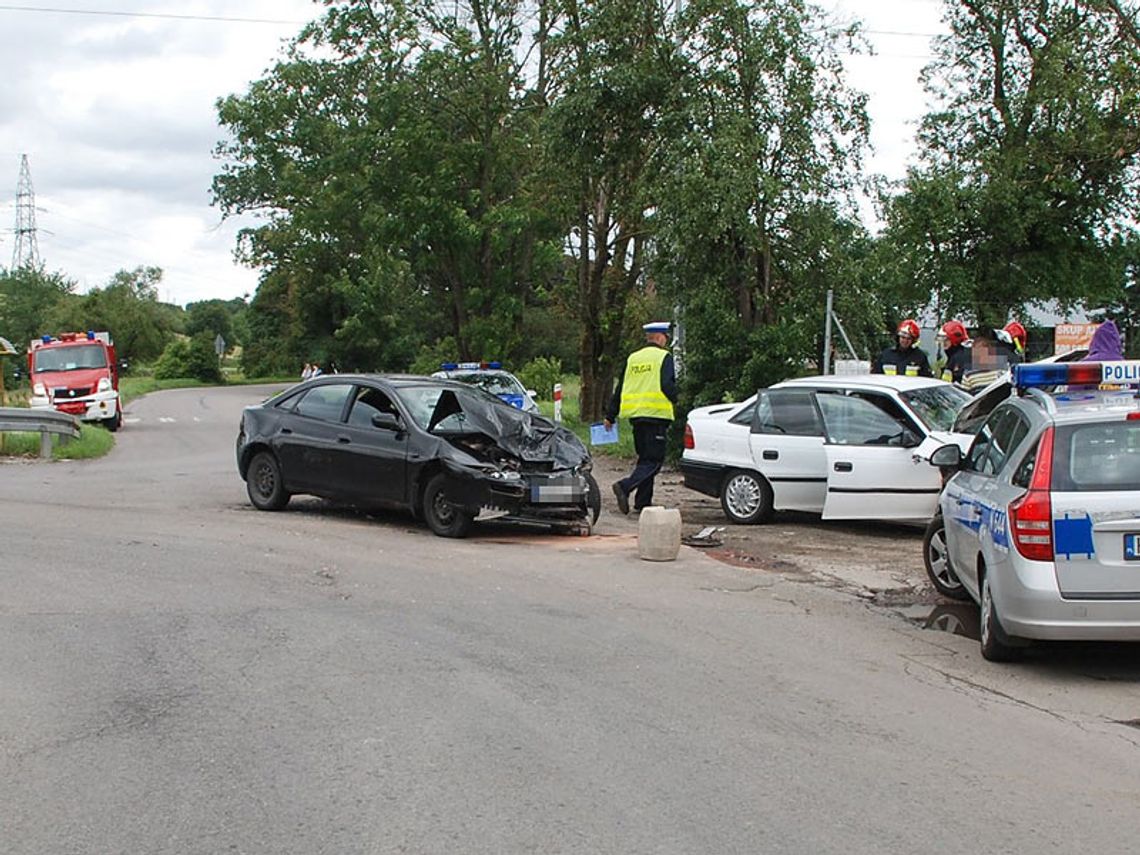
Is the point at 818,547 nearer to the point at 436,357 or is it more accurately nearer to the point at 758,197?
the point at 758,197

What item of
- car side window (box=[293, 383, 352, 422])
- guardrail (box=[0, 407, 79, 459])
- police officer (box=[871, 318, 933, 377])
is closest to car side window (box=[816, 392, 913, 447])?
police officer (box=[871, 318, 933, 377])

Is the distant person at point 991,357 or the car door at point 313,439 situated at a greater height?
the distant person at point 991,357

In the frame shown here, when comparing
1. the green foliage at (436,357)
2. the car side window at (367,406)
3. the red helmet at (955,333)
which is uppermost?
the green foliage at (436,357)

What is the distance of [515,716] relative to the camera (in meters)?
5.83

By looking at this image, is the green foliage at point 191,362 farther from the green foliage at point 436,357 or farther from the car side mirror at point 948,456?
the car side mirror at point 948,456

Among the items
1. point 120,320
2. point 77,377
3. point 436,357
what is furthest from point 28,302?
point 77,377

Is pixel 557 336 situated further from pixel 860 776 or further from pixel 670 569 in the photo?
pixel 860 776

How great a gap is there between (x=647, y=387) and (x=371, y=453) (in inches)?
115

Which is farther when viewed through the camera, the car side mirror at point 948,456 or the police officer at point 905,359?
the police officer at point 905,359

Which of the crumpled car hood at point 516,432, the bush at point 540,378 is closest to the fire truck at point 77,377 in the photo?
the bush at point 540,378

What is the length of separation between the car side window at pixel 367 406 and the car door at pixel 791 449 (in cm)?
390

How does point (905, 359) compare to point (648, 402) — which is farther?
point (905, 359)

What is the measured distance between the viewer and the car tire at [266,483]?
522 inches

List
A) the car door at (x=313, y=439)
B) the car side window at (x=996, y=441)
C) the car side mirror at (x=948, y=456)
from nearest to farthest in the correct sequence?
the car side window at (x=996, y=441) < the car side mirror at (x=948, y=456) < the car door at (x=313, y=439)
